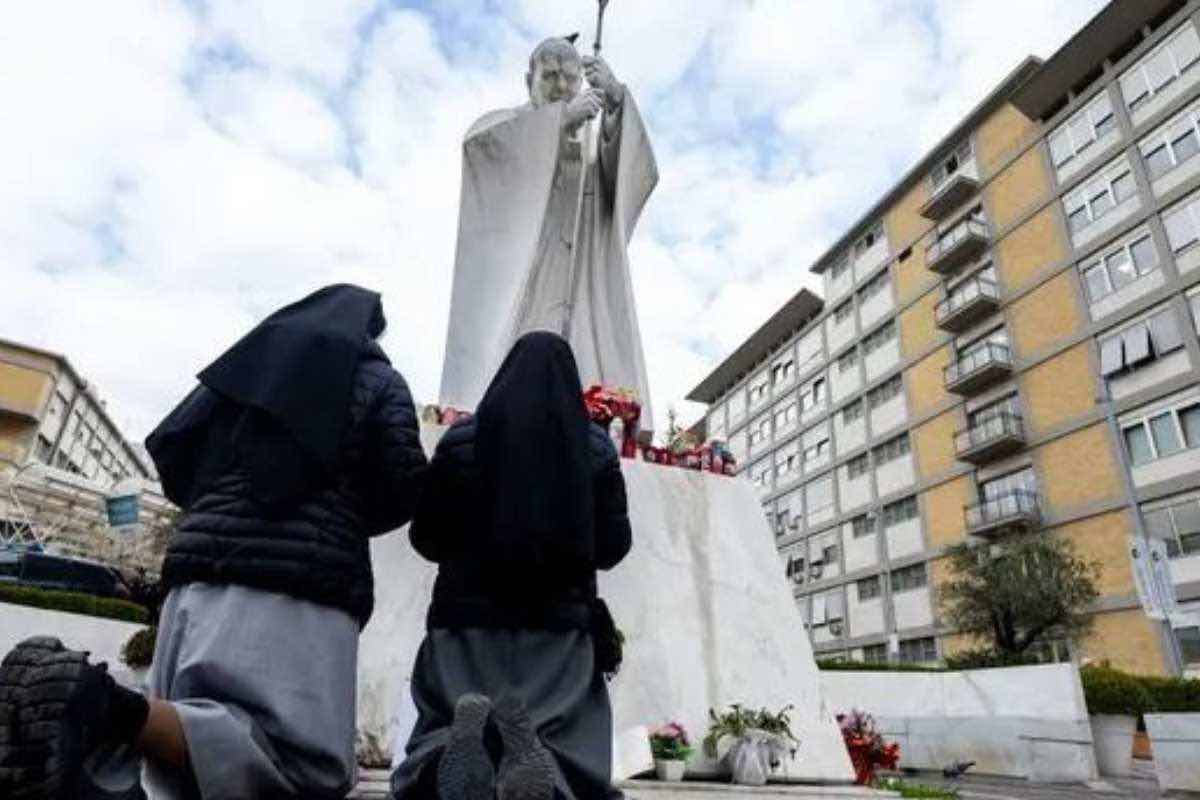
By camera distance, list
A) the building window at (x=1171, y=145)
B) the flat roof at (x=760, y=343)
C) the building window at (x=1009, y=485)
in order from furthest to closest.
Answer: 1. the flat roof at (x=760, y=343)
2. the building window at (x=1009, y=485)
3. the building window at (x=1171, y=145)

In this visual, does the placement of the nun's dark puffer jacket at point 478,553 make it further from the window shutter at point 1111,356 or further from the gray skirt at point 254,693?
the window shutter at point 1111,356

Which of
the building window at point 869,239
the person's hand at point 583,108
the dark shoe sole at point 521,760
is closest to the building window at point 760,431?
the building window at point 869,239

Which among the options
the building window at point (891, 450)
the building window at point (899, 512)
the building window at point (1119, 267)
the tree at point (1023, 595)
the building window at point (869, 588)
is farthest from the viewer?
the building window at point (891, 450)

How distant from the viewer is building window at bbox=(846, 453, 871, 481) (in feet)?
117

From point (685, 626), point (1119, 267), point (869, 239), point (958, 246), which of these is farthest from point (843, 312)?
point (685, 626)

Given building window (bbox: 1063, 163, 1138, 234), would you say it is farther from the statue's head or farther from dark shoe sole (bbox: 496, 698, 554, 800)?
dark shoe sole (bbox: 496, 698, 554, 800)

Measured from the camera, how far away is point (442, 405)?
726cm

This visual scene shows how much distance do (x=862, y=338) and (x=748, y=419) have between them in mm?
11239

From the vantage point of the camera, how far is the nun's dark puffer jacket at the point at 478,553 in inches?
102

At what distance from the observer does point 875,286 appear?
37.4m

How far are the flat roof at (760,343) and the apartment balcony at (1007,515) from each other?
1608cm

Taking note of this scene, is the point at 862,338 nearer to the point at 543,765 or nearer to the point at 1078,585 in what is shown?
the point at 1078,585

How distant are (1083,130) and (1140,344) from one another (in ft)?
26.4

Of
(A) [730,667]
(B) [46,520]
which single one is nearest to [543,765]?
(A) [730,667]
